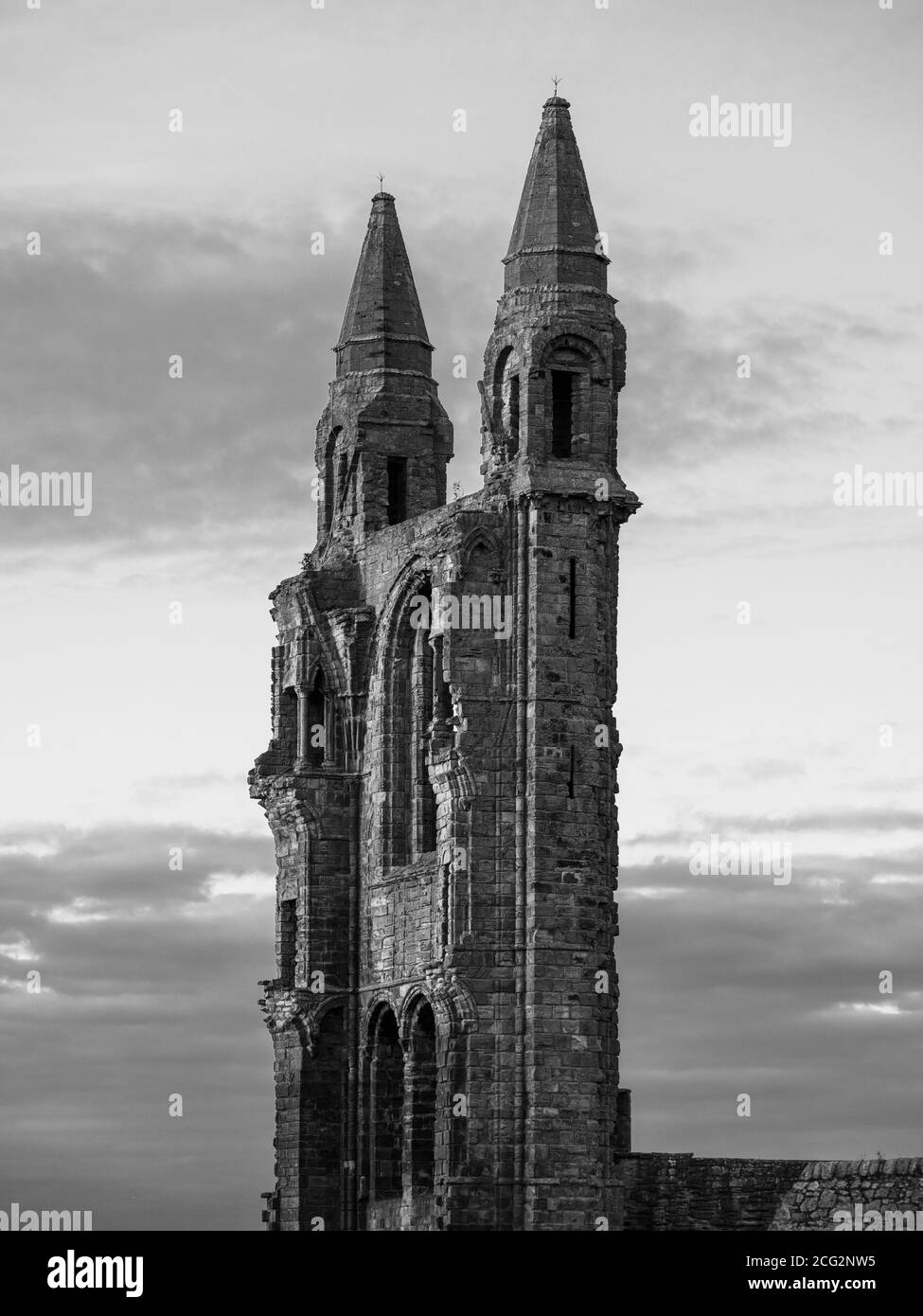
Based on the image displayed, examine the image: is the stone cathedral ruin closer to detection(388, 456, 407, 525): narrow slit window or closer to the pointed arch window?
the pointed arch window

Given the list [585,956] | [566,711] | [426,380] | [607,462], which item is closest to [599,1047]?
[585,956]

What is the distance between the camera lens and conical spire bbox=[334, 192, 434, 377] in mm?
75500

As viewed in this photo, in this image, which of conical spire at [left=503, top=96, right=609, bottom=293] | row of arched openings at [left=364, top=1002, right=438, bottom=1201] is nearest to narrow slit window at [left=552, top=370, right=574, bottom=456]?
conical spire at [left=503, top=96, right=609, bottom=293]

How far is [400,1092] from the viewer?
70750 millimetres

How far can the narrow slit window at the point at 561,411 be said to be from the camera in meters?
67.2

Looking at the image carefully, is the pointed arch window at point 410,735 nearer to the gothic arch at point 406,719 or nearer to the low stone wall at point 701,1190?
the gothic arch at point 406,719

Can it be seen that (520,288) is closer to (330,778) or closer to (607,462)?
(607,462)

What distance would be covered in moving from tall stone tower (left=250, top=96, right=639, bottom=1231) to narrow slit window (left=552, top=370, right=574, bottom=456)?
6 cm

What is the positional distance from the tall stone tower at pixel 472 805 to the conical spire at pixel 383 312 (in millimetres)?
1397

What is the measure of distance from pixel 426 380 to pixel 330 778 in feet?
31.3

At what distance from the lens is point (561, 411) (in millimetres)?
67438

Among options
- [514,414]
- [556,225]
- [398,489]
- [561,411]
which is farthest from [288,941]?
[556,225]

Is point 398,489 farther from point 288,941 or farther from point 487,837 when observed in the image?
point 487,837

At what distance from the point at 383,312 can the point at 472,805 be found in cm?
1480
